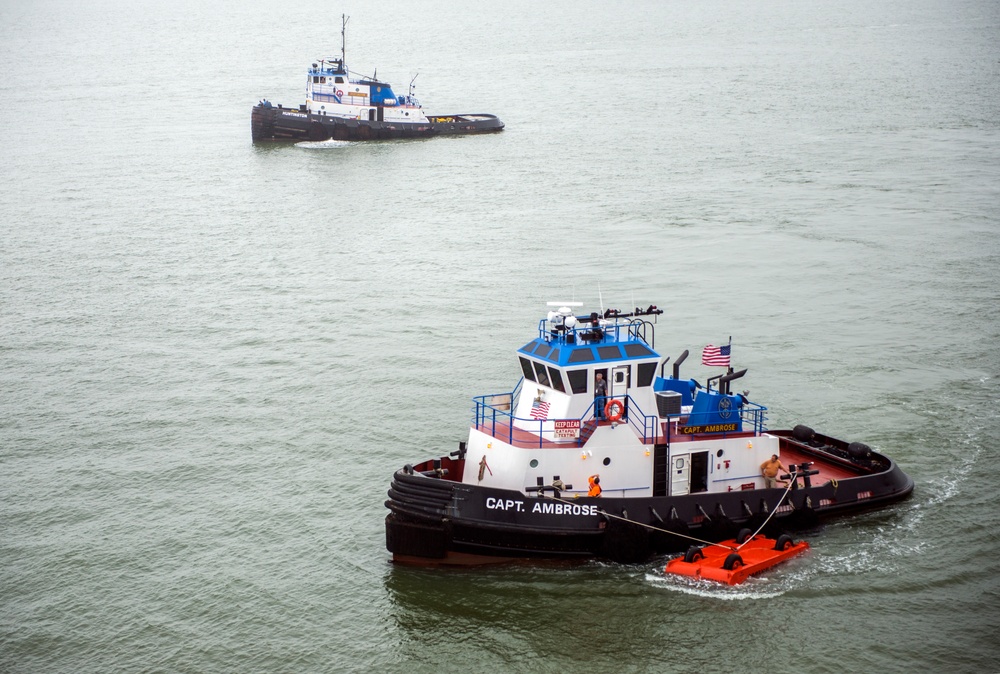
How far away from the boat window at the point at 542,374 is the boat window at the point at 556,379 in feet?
0.48

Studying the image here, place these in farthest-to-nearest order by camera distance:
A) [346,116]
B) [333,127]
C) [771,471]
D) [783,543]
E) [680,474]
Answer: [346,116] → [333,127] → [771,471] → [680,474] → [783,543]

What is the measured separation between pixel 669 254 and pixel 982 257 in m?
10.4

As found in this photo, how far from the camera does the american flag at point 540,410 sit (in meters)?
20.2

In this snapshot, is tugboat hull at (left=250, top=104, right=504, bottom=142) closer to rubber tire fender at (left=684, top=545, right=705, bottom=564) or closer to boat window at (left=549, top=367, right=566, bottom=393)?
boat window at (left=549, top=367, right=566, bottom=393)

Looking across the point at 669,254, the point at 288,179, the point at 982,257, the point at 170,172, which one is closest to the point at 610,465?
the point at 669,254

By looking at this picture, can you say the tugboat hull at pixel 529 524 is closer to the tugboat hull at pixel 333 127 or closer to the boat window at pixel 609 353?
the boat window at pixel 609 353

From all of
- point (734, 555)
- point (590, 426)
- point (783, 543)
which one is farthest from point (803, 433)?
point (590, 426)

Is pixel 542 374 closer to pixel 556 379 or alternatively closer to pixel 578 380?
pixel 556 379

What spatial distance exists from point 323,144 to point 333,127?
A: 1245 mm

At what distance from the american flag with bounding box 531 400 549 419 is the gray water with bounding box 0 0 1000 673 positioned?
2.77 metres

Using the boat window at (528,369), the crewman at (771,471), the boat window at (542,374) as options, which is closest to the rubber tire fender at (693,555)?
the crewman at (771,471)

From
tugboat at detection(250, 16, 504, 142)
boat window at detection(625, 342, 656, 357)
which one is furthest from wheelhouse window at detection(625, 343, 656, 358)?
tugboat at detection(250, 16, 504, 142)

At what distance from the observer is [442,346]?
31.6m

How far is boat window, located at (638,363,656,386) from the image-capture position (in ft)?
66.6
